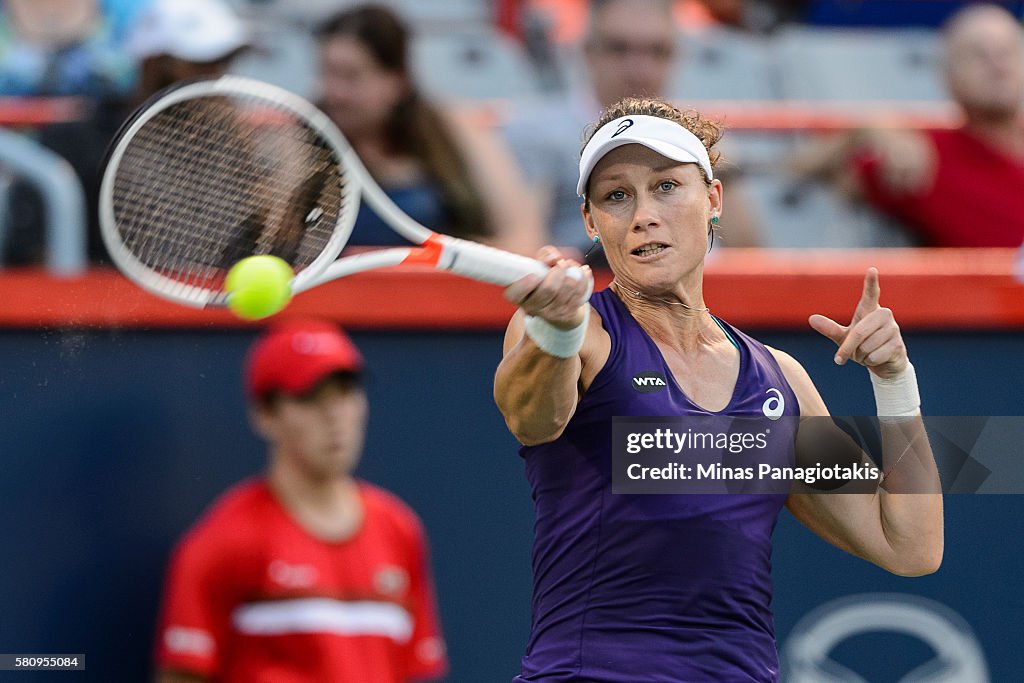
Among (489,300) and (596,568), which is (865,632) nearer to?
(489,300)

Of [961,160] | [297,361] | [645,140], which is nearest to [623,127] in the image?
[645,140]

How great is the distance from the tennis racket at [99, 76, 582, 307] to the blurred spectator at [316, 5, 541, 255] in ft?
3.94

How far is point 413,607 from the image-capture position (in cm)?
323

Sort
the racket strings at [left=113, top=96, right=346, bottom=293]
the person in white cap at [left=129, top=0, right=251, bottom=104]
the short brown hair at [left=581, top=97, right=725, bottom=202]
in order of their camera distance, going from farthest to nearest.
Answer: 1. the person in white cap at [left=129, top=0, right=251, bottom=104]
2. the racket strings at [left=113, top=96, right=346, bottom=293]
3. the short brown hair at [left=581, top=97, right=725, bottom=202]

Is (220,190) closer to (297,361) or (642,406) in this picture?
(297,361)

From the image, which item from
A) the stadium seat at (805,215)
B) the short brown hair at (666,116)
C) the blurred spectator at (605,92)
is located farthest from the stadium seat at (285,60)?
the short brown hair at (666,116)

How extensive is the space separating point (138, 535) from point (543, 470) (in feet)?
4.73

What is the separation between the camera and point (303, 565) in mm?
3080

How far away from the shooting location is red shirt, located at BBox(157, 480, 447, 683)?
118 inches

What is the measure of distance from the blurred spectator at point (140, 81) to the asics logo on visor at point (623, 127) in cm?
173

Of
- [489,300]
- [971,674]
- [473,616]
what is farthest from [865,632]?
[489,300]

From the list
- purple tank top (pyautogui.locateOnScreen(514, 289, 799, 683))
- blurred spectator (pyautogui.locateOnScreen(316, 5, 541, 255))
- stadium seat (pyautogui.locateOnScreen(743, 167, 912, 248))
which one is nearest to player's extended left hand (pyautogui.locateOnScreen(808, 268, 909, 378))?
purple tank top (pyautogui.locateOnScreen(514, 289, 799, 683))

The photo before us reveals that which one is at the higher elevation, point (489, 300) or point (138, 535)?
point (489, 300)

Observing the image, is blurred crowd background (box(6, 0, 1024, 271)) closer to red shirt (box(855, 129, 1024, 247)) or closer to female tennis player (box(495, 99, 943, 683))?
red shirt (box(855, 129, 1024, 247))
